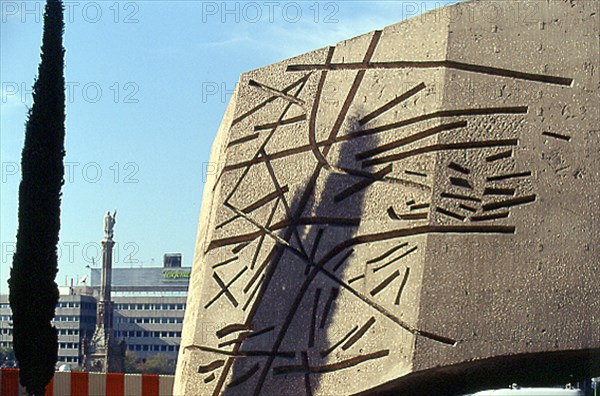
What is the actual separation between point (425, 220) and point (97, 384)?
1125 centimetres

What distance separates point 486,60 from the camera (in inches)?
427

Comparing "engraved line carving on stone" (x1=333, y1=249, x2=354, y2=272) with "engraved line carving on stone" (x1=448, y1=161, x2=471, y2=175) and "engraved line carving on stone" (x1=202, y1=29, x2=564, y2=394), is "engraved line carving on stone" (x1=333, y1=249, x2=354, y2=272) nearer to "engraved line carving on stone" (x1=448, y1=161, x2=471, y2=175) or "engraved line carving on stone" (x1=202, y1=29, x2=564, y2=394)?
"engraved line carving on stone" (x1=202, y1=29, x2=564, y2=394)

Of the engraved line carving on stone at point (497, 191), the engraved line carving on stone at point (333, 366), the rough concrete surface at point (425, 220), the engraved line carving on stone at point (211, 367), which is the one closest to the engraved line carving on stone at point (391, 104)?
the rough concrete surface at point (425, 220)

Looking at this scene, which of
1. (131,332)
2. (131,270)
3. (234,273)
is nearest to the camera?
(234,273)

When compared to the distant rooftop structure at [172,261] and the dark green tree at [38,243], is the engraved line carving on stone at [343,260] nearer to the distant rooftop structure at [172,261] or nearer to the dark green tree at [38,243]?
the dark green tree at [38,243]

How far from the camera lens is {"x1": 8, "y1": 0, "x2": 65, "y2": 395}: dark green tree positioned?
49.4 ft

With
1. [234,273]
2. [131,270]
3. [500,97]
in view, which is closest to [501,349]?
[500,97]

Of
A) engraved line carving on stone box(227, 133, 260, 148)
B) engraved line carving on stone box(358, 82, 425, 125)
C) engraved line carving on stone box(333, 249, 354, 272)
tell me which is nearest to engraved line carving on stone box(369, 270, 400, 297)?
engraved line carving on stone box(333, 249, 354, 272)

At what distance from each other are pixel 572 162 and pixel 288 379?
151 inches

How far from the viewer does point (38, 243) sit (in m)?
15.1

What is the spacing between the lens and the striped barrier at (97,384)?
19203 millimetres

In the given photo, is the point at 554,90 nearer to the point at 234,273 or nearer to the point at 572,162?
the point at 572,162

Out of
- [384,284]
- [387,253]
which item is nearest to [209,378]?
[384,284]

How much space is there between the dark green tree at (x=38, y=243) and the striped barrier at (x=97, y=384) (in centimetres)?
400
